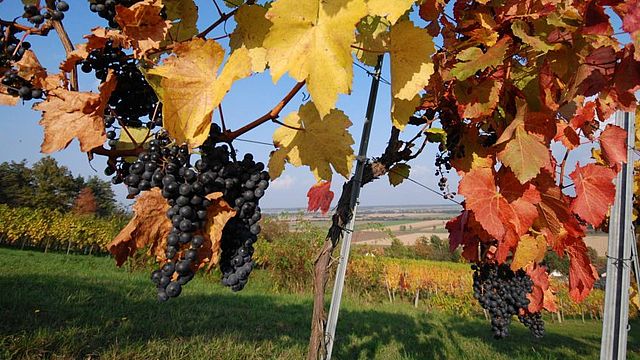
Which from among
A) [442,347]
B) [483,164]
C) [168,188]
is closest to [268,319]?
[442,347]

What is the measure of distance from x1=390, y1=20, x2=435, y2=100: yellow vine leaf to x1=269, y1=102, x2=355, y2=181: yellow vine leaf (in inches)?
6.6

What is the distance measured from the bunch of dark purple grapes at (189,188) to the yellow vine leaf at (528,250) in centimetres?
118

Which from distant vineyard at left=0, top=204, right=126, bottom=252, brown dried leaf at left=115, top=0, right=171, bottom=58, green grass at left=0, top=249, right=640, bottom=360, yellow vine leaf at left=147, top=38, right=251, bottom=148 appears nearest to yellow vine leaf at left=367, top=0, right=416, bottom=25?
yellow vine leaf at left=147, top=38, right=251, bottom=148

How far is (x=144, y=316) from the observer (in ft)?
18.3

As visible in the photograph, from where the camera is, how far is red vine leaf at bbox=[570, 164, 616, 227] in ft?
5.43

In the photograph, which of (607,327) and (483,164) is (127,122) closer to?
(483,164)

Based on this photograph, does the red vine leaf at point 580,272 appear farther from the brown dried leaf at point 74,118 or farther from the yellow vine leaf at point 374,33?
the brown dried leaf at point 74,118

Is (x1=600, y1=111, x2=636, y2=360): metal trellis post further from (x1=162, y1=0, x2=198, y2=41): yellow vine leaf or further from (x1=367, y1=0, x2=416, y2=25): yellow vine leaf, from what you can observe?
(x1=162, y1=0, x2=198, y2=41): yellow vine leaf

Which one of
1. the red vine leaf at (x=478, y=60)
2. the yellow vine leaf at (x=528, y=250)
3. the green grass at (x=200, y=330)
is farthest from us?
the green grass at (x=200, y=330)

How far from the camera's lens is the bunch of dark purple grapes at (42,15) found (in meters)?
0.93

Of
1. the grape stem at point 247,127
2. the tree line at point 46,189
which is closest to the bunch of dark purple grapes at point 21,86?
the grape stem at point 247,127

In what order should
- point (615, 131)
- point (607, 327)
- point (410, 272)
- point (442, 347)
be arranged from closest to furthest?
point (615, 131)
point (607, 327)
point (442, 347)
point (410, 272)

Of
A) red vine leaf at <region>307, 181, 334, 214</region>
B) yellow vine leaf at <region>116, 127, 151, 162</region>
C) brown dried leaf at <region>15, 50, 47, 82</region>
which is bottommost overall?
red vine leaf at <region>307, 181, 334, 214</region>

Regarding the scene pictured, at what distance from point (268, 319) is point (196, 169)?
6.32 m
